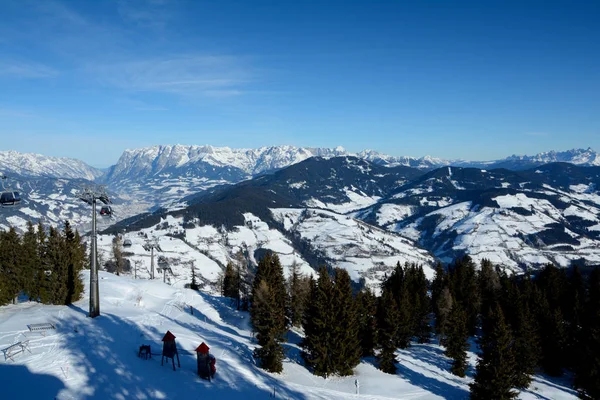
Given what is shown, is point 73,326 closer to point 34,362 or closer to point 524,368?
point 34,362

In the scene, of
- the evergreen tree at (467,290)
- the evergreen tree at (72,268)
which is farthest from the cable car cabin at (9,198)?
the evergreen tree at (467,290)

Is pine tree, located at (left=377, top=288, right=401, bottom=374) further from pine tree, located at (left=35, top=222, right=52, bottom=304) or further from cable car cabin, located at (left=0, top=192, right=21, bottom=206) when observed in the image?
pine tree, located at (left=35, top=222, right=52, bottom=304)

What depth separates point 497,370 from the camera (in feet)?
131

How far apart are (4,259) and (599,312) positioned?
70681 millimetres

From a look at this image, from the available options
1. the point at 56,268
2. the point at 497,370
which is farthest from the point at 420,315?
the point at 56,268

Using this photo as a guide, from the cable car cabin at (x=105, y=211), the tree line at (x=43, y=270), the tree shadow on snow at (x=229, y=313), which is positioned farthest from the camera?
the tree shadow on snow at (x=229, y=313)

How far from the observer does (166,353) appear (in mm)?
29312

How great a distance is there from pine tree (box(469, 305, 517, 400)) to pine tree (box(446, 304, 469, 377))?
9.41m

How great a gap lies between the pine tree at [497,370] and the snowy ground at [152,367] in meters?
4.86

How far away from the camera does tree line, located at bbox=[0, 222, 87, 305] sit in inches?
1779

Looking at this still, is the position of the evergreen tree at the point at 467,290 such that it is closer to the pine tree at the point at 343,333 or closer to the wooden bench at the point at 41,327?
the pine tree at the point at 343,333

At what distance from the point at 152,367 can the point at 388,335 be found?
28.9 meters

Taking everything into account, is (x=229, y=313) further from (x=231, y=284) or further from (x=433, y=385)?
(x=433, y=385)

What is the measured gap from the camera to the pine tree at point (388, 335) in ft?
153
